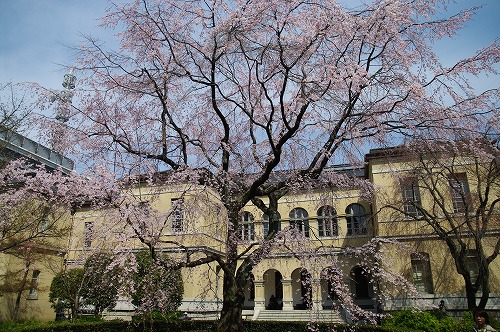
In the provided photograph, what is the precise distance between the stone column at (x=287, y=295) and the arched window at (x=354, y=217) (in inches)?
179

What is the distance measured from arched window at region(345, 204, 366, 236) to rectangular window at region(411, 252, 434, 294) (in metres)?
4.41

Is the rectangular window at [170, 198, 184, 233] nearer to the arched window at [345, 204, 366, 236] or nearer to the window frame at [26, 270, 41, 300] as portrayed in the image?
the arched window at [345, 204, 366, 236]

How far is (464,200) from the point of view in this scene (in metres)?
12.6

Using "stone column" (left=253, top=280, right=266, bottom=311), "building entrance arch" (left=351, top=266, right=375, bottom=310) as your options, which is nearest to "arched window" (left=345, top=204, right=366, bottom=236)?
"building entrance arch" (left=351, top=266, right=375, bottom=310)

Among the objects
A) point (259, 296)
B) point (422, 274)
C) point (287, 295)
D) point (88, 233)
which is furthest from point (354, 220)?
point (88, 233)

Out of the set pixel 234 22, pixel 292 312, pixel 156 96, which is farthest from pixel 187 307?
pixel 234 22

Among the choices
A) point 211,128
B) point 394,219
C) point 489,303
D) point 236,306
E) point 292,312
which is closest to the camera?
point 236,306

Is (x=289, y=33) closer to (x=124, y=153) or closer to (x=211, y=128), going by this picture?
(x=211, y=128)

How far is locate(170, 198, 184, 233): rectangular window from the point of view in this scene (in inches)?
349

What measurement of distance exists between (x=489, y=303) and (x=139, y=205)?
14.9 m

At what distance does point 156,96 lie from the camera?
9.98m

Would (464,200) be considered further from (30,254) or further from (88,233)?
(30,254)

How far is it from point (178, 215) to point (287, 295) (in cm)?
1343

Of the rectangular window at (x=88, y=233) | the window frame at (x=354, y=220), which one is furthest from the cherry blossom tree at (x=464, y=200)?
the rectangular window at (x=88, y=233)
